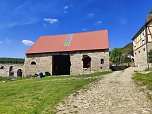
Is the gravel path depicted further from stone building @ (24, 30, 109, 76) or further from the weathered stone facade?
stone building @ (24, 30, 109, 76)

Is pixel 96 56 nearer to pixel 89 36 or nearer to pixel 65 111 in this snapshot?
pixel 89 36

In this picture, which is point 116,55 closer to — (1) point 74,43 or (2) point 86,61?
(1) point 74,43

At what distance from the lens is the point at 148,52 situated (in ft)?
103

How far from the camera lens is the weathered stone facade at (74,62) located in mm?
29995

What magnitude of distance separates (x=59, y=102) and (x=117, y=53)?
190 feet

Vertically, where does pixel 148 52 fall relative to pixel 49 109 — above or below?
above

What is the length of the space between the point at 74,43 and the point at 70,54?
243 centimetres

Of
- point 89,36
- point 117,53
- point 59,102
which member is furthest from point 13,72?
point 59,102

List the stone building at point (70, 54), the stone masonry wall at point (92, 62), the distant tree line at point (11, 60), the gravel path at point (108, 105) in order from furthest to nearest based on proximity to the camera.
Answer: the distant tree line at point (11, 60)
the stone building at point (70, 54)
the stone masonry wall at point (92, 62)
the gravel path at point (108, 105)

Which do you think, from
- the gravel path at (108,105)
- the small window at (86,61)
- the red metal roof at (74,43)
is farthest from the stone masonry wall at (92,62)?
the gravel path at (108,105)

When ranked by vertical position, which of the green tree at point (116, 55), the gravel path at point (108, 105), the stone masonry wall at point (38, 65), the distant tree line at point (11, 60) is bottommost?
the gravel path at point (108, 105)

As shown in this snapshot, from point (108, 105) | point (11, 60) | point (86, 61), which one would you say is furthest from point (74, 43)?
point (108, 105)

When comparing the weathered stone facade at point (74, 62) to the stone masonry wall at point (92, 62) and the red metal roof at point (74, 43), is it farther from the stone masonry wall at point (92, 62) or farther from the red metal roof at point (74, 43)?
the red metal roof at point (74, 43)

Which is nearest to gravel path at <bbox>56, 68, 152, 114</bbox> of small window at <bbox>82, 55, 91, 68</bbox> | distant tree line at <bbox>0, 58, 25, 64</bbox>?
small window at <bbox>82, 55, 91, 68</bbox>
